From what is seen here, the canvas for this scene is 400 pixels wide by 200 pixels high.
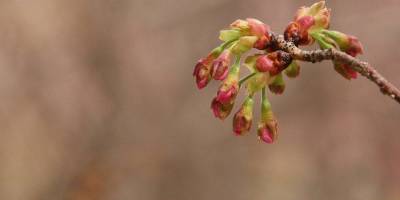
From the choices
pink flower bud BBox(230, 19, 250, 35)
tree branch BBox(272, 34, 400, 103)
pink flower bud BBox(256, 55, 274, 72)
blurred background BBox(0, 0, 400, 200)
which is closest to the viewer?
tree branch BBox(272, 34, 400, 103)

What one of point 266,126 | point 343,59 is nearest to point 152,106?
point 266,126

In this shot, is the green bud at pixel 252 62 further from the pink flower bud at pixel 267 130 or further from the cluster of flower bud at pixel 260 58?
the pink flower bud at pixel 267 130

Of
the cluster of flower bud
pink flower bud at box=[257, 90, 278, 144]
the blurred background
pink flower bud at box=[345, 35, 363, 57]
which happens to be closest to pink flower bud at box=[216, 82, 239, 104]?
the cluster of flower bud

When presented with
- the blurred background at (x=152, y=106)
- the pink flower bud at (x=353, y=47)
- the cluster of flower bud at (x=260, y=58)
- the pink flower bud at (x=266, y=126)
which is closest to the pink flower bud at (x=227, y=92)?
the cluster of flower bud at (x=260, y=58)

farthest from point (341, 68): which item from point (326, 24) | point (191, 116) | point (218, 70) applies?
point (191, 116)

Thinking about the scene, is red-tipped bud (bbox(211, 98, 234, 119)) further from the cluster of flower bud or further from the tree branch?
the tree branch

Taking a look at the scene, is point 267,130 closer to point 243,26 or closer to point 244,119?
point 244,119

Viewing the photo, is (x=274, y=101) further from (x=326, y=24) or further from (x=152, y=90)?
(x=326, y=24)
